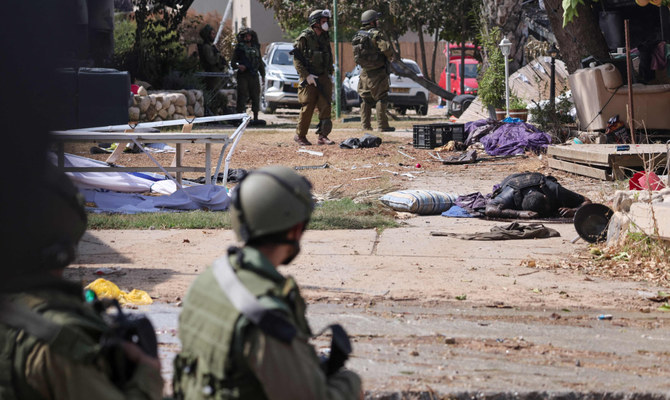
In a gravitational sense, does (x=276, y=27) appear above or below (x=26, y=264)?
above

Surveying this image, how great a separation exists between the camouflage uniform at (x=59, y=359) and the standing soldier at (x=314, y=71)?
12.7m

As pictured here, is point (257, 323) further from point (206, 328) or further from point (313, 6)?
point (313, 6)

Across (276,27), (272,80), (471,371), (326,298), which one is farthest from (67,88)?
(276,27)

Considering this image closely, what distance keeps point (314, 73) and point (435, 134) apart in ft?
7.60

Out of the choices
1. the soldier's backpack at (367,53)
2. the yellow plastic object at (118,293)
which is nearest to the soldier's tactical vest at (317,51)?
the soldier's backpack at (367,53)

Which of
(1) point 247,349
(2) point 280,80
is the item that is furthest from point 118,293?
(2) point 280,80

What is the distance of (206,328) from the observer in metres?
2.11

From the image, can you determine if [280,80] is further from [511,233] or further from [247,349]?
[247,349]

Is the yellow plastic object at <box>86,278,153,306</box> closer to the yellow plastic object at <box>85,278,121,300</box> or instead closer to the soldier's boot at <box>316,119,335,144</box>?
the yellow plastic object at <box>85,278,121,300</box>

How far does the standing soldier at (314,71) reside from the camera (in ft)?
48.3

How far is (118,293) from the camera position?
489 cm

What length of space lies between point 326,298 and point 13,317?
3326 mm

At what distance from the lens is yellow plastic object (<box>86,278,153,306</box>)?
4.82 m

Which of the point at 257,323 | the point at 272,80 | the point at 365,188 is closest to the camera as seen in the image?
the point at 257,323
